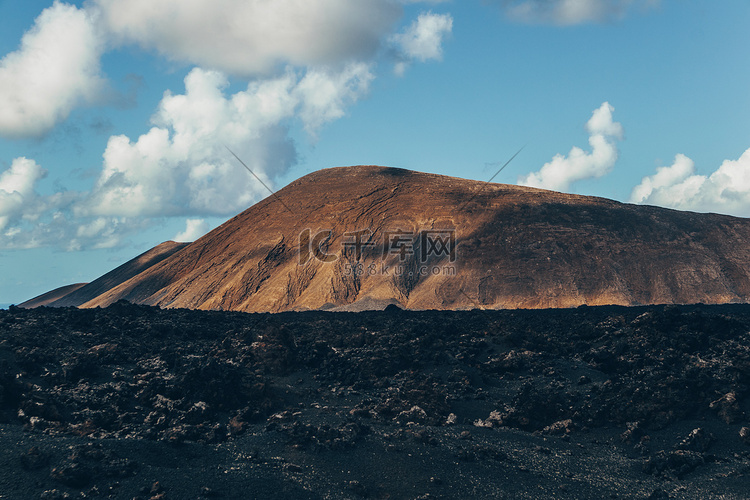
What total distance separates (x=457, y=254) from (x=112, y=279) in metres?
80.1

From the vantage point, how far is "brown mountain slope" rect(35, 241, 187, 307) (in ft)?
371

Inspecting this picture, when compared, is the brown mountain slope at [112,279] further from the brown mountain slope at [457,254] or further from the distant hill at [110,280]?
the brown mountain slope at [457,254]

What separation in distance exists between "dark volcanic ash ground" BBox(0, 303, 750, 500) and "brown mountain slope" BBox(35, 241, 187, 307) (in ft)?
307

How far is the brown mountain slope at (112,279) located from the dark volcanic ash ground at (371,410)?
93.7 meters

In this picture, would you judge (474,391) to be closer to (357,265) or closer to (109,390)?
(109,390)

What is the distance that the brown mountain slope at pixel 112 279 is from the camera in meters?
113

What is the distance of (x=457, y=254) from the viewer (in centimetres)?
7438

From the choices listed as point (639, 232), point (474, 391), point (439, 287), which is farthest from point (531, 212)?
point (474, 391)

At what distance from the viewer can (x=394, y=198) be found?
8569 cm
